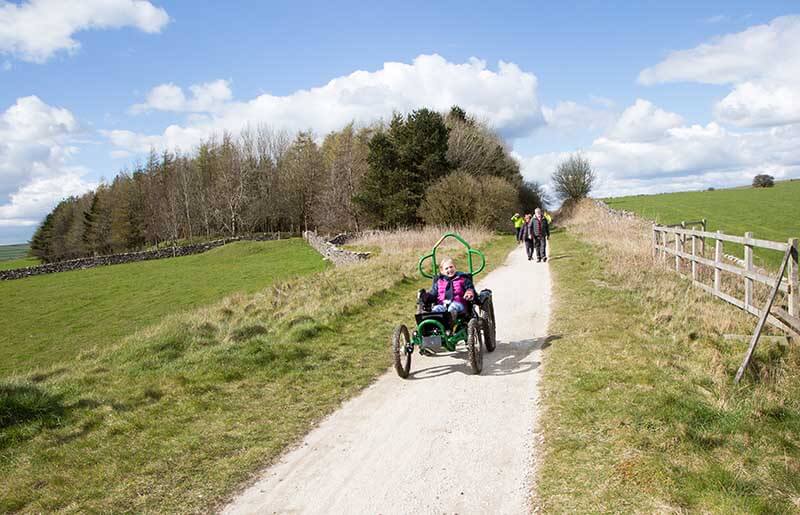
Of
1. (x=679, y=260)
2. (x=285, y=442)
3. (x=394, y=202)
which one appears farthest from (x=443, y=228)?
(x=285, y=442)

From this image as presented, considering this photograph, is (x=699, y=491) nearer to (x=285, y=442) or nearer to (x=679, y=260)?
(x=285, y=442)

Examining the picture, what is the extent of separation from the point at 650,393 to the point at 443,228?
2778cm

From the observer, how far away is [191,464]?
5.33 meters

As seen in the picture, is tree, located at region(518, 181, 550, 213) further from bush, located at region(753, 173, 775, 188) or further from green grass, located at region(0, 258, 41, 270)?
green grass, located at region(0, 258, 41, 270)

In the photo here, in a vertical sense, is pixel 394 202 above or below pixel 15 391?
above

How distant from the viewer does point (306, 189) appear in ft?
212

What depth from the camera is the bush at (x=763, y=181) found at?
7794 cm

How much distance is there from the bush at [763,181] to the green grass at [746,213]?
9.42m

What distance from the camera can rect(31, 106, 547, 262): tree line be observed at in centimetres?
4238

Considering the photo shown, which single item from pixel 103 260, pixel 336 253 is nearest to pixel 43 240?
pixel 103 260

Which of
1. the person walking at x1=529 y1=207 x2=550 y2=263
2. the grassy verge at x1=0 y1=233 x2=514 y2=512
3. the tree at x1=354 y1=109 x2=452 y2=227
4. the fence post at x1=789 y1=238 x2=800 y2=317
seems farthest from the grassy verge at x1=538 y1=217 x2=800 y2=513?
the tree at x1=354 y1=109 x2=452 y2=227

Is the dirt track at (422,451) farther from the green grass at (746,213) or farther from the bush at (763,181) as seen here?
the bush at (763,181)

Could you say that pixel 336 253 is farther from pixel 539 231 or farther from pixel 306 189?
pixel 306 189

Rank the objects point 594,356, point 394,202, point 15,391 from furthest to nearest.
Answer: point 394,202 → point 594,356 → point 15,391
